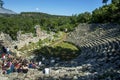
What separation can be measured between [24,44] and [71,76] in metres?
36.6

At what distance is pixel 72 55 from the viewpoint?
49.7m

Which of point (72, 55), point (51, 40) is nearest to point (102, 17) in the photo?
point (51, 40)

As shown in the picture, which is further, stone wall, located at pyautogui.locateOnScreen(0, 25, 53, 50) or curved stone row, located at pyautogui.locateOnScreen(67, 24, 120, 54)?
stone wall, located at pyautogui.locateOnScreen(0, 25, 53, 50)

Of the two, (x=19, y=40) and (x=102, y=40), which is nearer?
(x=102, y=40)

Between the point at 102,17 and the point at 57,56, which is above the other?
the point at 102,17

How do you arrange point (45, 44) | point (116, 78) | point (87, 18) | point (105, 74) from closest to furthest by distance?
point (116, 78) < point (105, 74) < point (45, 44) < point (87, 18)

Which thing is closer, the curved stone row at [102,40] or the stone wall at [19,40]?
the curved stone row at [102,40]

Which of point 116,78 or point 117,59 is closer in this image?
point 116,78

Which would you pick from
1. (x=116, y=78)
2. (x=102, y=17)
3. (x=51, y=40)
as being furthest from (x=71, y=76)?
(x=102, y=17)

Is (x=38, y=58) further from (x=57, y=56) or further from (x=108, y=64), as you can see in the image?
(x=108, y=64)

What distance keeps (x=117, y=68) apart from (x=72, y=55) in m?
24.6

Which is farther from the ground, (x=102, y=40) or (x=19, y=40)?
(x=102, y=40)

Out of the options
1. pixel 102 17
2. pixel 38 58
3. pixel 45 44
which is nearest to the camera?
pixel 38 58

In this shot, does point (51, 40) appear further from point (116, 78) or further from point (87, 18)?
point (116, 78)
